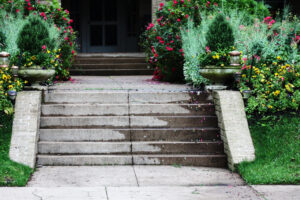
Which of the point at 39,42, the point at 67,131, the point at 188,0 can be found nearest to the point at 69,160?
the point at 67,131

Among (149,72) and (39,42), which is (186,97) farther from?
(149,72)

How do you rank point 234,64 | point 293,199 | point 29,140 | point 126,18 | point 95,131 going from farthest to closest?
point 126,18
point 234,64
point 95,131
point 29,140
point 293,199

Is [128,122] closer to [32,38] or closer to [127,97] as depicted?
[127,97]

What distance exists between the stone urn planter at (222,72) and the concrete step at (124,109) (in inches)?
22.0

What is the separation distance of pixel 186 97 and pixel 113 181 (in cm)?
264

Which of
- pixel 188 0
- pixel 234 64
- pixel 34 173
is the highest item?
pixel 188 0

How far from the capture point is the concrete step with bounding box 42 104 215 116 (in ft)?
25.5

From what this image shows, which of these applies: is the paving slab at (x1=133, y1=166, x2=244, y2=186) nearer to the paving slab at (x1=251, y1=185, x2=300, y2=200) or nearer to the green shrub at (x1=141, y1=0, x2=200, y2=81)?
the paving slab at (x1=251, y1=185, x2=300, y2=200)

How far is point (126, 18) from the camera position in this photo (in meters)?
18.7

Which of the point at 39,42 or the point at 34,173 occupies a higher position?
the point at 39,42

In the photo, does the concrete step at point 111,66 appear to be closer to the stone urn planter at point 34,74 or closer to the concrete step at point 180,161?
the stone urn planter at point 34,74

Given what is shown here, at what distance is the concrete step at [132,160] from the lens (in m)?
6.94

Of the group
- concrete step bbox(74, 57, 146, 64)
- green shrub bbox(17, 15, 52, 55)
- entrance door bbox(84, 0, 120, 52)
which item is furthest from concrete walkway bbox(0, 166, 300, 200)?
entrance door bbox(84, 0, 120, 52)

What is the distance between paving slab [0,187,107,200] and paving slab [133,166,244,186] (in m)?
0.74
